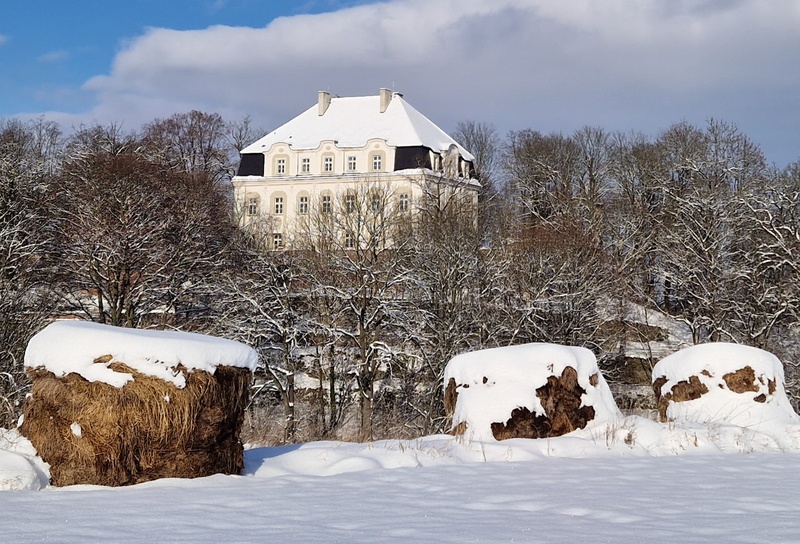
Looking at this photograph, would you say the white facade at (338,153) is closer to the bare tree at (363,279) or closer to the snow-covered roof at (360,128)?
the snow-covered roof at (360,128)

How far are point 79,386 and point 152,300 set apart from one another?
94.2 feet

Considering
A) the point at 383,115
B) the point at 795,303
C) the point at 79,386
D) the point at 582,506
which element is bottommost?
the point at 582,506

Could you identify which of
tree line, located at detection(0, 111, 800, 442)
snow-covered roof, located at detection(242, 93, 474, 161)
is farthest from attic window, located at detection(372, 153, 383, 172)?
tree line, located at detection(0, 111, 800, 442)

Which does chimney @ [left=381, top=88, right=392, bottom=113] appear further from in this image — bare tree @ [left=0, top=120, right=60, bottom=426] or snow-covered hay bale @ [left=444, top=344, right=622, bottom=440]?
snow-covered hay bale @ [left=444, top=344, right=622, bottom=440]

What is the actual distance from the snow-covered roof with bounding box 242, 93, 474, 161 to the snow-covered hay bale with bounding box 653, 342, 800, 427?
A: 49.2 metres

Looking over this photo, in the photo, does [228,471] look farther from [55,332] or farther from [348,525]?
[348,525]

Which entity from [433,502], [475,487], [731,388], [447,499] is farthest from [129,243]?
[433,502]

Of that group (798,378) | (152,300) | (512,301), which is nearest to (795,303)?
(798,378)

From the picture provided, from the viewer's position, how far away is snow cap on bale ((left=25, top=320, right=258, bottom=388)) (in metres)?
7.50

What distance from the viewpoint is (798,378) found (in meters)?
32.5

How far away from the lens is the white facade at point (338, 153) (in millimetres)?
61688

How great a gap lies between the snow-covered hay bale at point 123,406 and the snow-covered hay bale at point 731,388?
24.5 feet

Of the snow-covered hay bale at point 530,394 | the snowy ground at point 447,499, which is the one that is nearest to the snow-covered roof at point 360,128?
the snow-covered hay bale at point 530,394

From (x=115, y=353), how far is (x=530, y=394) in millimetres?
5062
